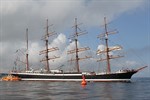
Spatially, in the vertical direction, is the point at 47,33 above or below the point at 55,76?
above

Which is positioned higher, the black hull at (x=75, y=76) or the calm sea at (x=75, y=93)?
the black hull at (x=75, y=76)

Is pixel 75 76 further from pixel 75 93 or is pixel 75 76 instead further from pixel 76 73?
pixel 75 93

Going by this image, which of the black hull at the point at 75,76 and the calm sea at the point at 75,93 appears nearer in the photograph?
the calm sea at the point at 75,93

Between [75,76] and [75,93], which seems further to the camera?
[75,76]

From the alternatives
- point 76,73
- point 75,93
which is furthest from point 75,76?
point 75,93

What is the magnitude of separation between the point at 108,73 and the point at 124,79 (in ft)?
20.7

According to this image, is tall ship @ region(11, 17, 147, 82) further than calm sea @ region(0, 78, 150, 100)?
Yes

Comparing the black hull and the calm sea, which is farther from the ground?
the black hull

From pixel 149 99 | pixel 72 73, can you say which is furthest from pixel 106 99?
pixel 72 73

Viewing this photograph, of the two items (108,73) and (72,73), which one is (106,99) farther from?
(72,73)

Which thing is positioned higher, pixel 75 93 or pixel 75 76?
pixel 75 76

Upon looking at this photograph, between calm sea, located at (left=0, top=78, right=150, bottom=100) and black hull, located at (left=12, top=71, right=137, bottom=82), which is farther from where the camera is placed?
black hull, located at (left=12, top=71, right=137, bottom=82)

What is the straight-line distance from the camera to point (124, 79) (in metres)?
110

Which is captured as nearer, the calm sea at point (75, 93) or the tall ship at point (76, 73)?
the calm sea at point (75, 93)
